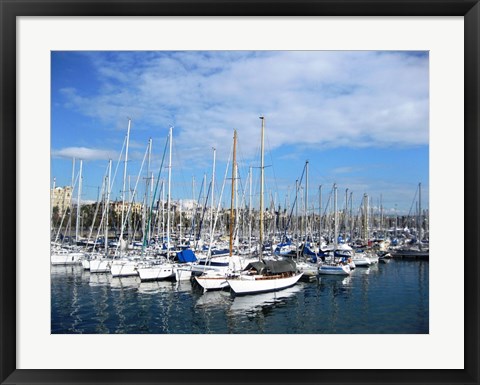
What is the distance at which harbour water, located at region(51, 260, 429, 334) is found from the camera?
4457 millimetres

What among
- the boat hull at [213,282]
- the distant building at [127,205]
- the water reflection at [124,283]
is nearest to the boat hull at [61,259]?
the water reflection at [124,283]

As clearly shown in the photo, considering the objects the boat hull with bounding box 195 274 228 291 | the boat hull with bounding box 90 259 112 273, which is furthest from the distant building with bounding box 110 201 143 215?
the boat hull with bounding box 195 274 228 291

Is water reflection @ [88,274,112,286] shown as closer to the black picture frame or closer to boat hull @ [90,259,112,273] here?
boat hull @ [90,259,112,273]

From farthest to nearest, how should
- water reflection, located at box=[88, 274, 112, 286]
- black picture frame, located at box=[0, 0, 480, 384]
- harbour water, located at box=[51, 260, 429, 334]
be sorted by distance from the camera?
water reflection, located at box=[88, 274, 112, 286]
harbour water, located at box=[51, 260, 429, 334]
black picture frame, located at box=[0, 0, 480, 384]

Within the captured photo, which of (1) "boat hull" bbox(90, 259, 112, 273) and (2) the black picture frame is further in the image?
(1) "boat hull" bbox(90, 259, 112, 273)

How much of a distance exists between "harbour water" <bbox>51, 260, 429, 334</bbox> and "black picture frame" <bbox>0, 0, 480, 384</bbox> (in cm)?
41
